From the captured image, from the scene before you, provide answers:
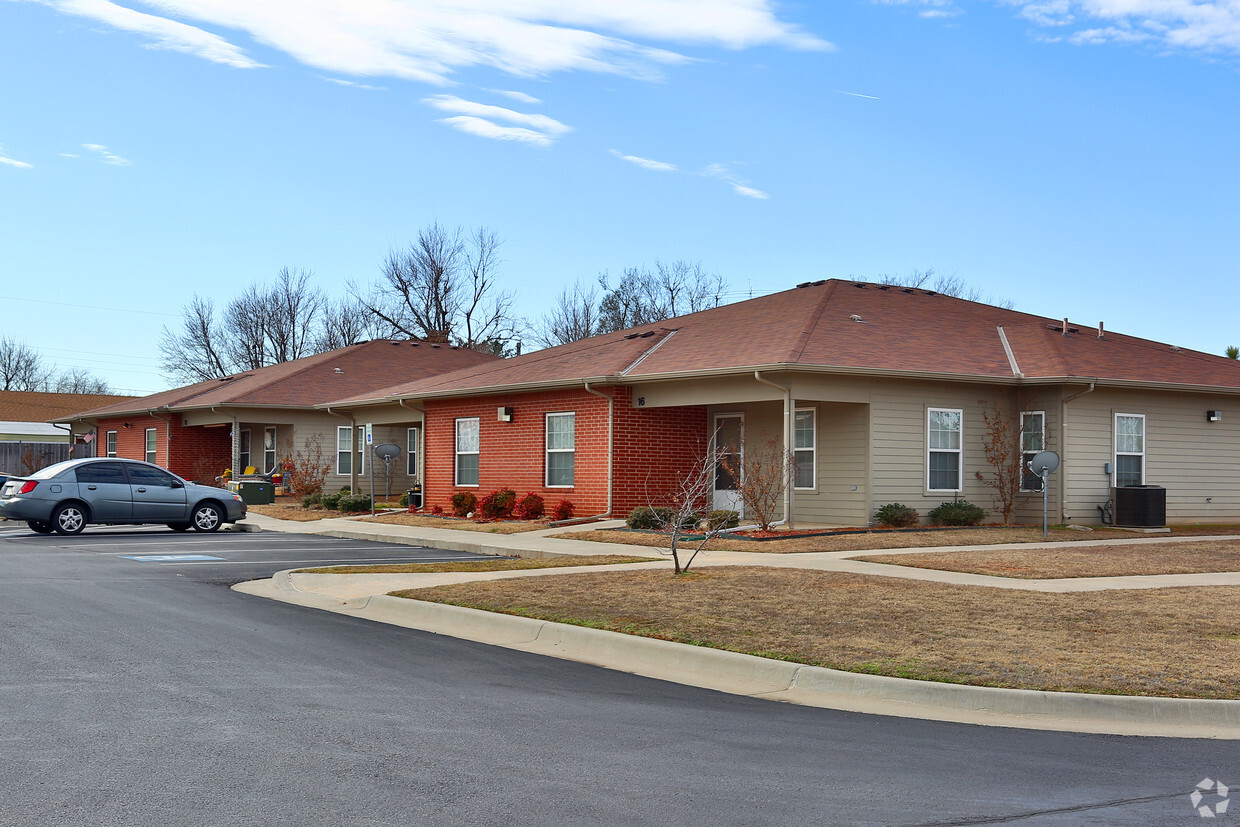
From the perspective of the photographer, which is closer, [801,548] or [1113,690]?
[1113,690]

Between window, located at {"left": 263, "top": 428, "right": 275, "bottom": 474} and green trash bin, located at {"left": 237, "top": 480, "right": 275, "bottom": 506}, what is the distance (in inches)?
208

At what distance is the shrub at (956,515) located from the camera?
21406 mm

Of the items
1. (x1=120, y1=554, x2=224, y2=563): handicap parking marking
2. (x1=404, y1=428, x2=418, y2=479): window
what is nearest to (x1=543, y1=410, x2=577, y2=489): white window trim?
(x1=120, y1=554, x2=224, y2=563): handicap parking marking

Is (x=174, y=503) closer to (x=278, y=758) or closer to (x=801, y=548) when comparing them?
(x=801, y=548)

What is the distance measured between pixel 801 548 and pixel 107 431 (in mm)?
37039

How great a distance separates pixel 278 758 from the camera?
5797 mm

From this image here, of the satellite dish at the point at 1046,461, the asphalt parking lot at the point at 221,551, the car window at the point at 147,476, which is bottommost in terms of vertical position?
the asphalt parking lot at the point at 221,551

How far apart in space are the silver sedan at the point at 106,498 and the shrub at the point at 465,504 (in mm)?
5080

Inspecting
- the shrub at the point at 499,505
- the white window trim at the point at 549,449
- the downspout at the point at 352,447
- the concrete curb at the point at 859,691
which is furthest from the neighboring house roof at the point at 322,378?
the concrete curb at the point at 859,691

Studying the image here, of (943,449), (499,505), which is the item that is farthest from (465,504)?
(943,449)

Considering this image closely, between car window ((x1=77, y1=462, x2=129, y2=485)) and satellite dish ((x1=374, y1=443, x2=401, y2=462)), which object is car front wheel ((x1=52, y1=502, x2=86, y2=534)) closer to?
car window ((x1=77, y1=462, x2=129, y2=485))

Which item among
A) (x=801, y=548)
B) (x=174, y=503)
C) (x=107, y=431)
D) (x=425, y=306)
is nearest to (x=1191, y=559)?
(x=801, y=548)

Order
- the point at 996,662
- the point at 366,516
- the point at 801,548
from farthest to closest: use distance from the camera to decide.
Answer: the point at 366,516, the point at 801,548, the point at 996,662

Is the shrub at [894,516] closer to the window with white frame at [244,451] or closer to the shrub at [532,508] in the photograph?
the shrub at [532,508]
